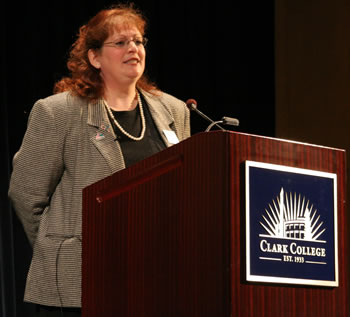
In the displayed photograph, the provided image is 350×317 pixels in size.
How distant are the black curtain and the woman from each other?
2.82ft

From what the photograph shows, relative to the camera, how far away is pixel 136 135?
86.5 inches

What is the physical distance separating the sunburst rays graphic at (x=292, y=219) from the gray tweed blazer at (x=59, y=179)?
2.73 feet

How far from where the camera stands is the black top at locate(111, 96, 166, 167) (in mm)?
2117

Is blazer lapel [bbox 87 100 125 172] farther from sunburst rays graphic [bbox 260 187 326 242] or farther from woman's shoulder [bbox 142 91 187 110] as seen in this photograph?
sunburst rays graphic [bbox 260 187 326 242]

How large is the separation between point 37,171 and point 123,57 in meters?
0.45

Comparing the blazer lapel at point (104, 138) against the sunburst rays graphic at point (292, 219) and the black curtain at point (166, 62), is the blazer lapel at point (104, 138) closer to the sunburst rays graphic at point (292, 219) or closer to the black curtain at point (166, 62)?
the sunburst rays graphic at point (292, 219)

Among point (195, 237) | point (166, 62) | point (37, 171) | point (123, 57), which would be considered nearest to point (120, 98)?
point (123, 57)

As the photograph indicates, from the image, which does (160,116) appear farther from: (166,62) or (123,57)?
(166,62)

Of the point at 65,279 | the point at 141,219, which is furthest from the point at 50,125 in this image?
the point at 141,219

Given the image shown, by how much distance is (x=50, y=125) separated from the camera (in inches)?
83.7

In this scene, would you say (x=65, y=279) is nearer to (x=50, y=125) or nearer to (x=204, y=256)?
(x=50, y=125)

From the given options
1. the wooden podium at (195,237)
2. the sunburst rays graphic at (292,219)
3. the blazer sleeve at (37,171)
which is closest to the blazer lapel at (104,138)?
the blazer sleeve at (37,171)

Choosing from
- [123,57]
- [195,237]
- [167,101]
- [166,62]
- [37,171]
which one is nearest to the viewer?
A: [195,237]

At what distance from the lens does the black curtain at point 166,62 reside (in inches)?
122
